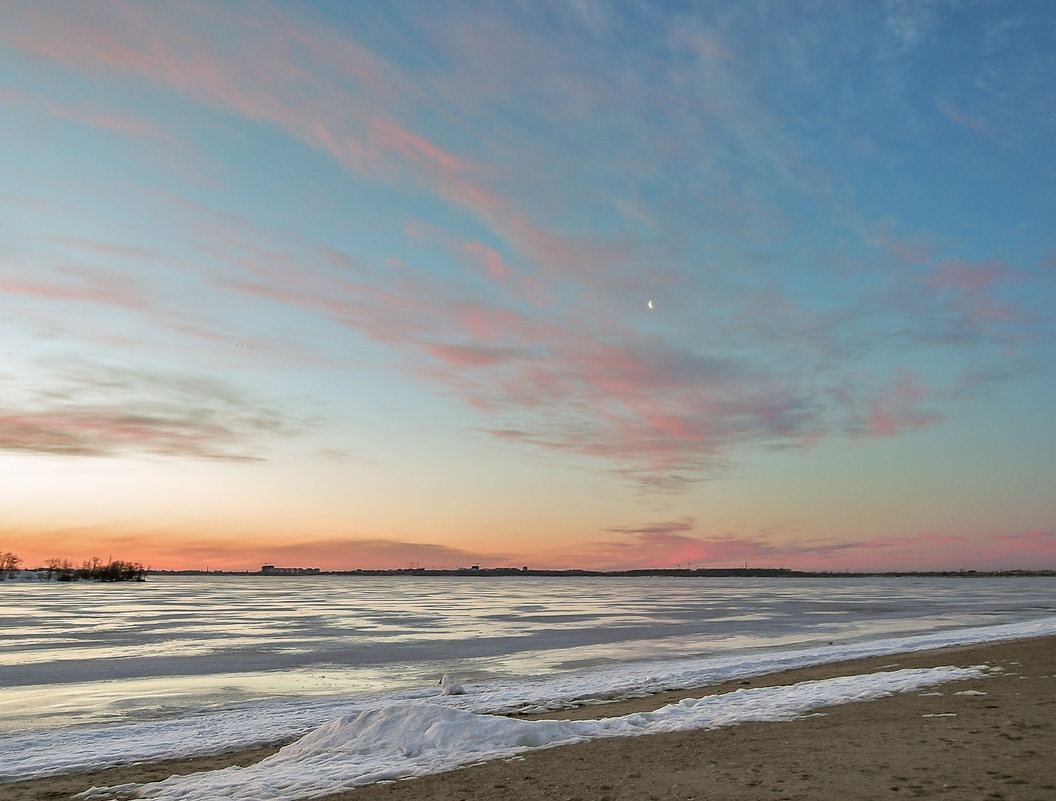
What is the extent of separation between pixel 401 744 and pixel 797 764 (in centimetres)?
562

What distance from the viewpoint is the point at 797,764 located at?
A: 951cm

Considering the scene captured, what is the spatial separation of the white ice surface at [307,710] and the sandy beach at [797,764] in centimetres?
99

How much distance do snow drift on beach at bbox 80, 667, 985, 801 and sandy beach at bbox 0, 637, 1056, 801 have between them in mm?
453

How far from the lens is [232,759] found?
12.2 metres

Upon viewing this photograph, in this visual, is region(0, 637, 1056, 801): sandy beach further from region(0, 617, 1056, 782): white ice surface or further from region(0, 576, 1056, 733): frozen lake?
region(0, 576, 1056, 733): frozen lake

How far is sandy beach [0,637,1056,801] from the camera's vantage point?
8.31 m

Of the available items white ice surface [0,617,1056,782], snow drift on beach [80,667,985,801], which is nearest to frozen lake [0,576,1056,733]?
white ice surface [0,617,1056,782]

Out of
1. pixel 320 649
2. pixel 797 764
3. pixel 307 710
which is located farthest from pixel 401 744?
pixel 320 649

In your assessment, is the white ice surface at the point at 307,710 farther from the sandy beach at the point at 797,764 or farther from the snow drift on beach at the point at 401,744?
the sandy beach at the point at 797,764

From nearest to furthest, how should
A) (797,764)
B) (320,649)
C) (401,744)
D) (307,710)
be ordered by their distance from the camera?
(797,764) → (401,744) → (307,710) → (320,649)

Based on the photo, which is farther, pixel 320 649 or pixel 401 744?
pixel 320 649

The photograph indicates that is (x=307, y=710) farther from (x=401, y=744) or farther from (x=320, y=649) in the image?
(x=320, y=649)

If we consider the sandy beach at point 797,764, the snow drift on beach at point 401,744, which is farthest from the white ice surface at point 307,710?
the sandy beach at point 797,764

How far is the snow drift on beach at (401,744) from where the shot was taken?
32.1 ft
